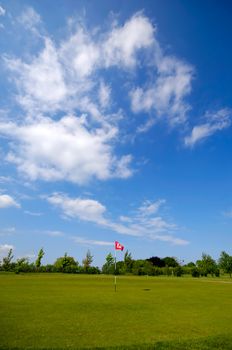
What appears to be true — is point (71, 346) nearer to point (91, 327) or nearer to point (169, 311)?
point (91, 327)

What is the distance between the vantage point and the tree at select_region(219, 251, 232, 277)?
111m

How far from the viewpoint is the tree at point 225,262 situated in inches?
4353

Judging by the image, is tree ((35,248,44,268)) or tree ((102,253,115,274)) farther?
tree ((102,253,115,274))

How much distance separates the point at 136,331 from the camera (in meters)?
12.1

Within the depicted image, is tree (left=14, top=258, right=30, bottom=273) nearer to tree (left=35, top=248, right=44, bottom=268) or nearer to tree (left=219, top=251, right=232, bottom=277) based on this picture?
tree (left=35, top=248, right=44, bottom=268)

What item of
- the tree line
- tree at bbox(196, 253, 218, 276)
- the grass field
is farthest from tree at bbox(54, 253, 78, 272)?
the grass field

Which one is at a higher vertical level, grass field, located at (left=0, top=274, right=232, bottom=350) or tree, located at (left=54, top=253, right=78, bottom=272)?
tree, located at (left=54, top=253, right=78, bottom=272)

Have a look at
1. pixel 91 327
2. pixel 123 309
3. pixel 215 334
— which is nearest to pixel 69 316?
pixel 91 327

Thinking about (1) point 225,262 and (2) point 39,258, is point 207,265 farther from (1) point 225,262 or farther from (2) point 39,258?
(2) point 39,258

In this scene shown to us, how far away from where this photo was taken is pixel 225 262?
111 m

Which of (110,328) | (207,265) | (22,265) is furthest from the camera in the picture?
(207,265)

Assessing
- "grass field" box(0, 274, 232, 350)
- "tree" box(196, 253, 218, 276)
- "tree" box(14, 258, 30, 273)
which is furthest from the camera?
"tree" box(196, 253, 218, 276)

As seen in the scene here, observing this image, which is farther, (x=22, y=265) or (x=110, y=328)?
(x=22, y=265)

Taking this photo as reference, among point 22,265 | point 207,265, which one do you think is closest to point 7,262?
point 22,265
